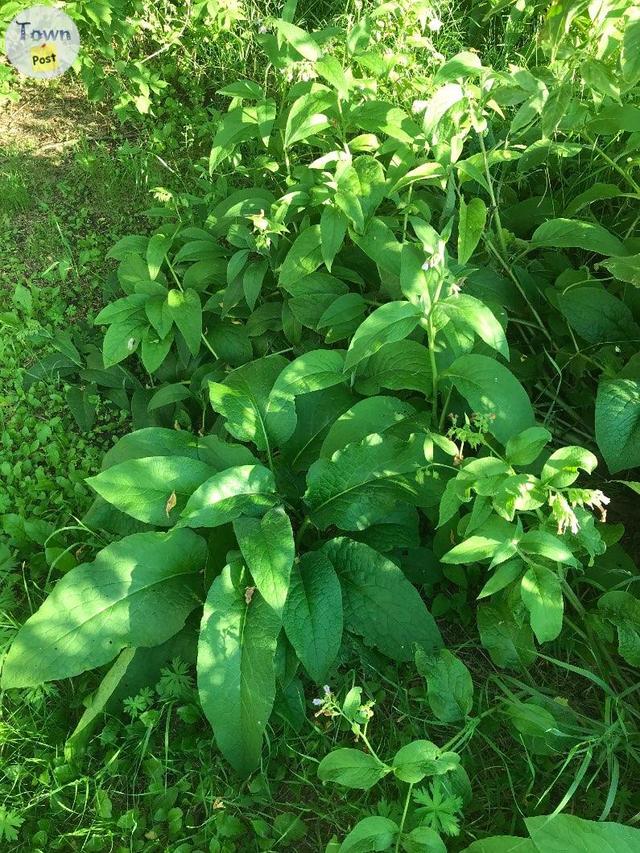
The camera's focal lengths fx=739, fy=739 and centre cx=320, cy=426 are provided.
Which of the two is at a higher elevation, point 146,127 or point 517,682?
point 146,127

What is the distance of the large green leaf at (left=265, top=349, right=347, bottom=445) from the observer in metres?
2.00

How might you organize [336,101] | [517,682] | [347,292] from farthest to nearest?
[347,292]
[336,101]
[517,682]

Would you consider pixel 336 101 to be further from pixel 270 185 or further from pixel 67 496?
pixel 67 496

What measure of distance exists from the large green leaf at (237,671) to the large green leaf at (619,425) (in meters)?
0.91

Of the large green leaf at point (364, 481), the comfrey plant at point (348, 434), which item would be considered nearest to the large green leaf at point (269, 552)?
the comfrey plant at point (348, 434)

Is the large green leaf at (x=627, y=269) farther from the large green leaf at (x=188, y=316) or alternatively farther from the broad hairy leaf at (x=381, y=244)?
the large green leaf at (x=188, y=316)

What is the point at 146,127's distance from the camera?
3.29 m

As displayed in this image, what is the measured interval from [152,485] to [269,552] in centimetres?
39

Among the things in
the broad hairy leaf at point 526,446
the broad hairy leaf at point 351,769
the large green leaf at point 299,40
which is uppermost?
the large green leaf at point 299,40

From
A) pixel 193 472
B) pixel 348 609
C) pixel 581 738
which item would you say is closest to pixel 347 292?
pixel 193 472

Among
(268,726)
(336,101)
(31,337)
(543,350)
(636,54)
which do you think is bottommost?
(268,726)

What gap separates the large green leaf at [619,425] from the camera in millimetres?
1805

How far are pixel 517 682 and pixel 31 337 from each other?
6.75 feet

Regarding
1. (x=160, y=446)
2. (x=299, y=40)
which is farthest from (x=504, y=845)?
(x=299, y=40)
